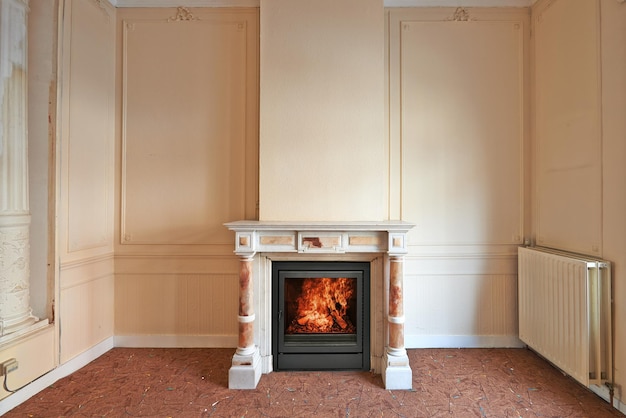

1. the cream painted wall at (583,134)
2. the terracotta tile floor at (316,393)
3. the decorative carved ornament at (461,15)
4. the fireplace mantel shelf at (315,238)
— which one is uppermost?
the decorative carved ornament at (461,15)

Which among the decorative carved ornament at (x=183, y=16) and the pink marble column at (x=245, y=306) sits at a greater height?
the decorative carved ornament at (x=183, y=16)

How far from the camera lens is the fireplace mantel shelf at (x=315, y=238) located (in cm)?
253

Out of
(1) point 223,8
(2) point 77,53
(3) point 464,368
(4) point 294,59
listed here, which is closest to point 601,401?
(3) point 464,368

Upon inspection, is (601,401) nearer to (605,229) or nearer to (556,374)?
(556,374)

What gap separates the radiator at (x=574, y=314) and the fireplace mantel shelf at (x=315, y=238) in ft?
3.88

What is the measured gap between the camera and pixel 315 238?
8.51 ft

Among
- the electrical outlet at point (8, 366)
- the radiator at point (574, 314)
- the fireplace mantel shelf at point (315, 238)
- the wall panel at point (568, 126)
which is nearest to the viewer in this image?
the electrical outlet at point (8, 366)

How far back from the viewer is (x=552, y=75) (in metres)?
2.87

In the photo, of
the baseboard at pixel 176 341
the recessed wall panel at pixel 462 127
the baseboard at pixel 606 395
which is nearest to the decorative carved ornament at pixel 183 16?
the recessed wall panel at pixel 462 127

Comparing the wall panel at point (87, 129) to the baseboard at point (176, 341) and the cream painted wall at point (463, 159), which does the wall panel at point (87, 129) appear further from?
the cream painted wall at point (463, 159)

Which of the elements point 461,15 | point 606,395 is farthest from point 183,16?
point 606,395

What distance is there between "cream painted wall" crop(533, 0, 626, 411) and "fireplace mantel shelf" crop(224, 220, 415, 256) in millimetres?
1369

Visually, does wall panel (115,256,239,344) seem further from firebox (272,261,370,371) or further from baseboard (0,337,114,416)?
firebox (272,261,370,371)

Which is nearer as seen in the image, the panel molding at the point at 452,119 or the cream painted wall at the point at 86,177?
the cream painted wall at the point at 86,177
